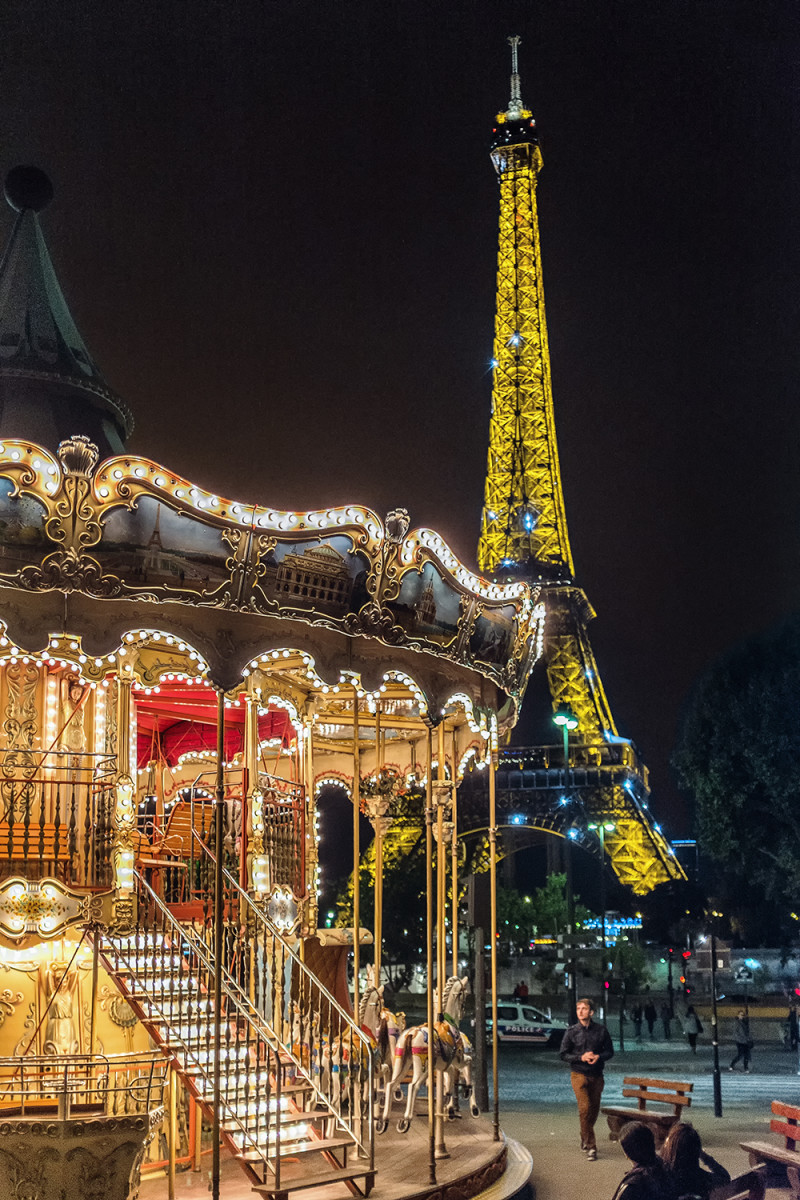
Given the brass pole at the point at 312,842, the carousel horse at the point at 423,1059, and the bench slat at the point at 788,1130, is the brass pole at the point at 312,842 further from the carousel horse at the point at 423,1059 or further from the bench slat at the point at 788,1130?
the bench slat at the point at 788,1130

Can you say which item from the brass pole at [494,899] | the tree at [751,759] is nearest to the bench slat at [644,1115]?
the brass pole at [494,899]

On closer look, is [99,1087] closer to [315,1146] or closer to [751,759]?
[315,1146]

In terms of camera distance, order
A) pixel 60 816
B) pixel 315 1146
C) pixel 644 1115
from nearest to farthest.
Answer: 1. pixel 315 1146
2. pixel 60 816
3. pixel 644 1115

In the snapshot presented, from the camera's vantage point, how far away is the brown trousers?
1235 centimetres

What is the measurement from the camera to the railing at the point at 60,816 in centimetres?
1157

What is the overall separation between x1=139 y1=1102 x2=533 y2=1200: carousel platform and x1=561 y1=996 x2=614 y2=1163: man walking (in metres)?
0.74

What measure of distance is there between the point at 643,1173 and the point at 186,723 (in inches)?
435

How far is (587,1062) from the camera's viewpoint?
1226cm

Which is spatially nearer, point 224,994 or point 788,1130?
point 788,1130

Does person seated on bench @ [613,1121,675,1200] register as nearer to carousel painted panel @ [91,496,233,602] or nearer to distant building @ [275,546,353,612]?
distant building @ [275,546,353,612]

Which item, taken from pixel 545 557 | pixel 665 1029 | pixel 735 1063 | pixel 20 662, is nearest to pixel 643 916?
pixel 545 557

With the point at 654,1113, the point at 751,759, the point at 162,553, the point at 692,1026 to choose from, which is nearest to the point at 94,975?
the point at 162,553

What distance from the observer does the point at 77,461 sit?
9289 mm

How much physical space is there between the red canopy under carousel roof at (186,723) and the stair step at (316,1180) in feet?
21.0
